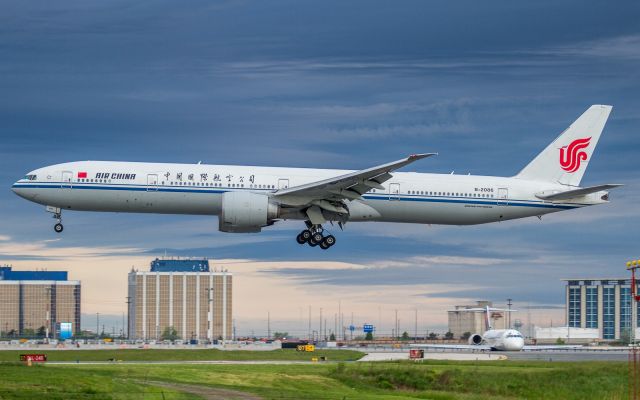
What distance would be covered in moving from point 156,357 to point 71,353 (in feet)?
27.4

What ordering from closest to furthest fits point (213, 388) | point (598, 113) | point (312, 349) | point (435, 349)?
point (213, 388)
point (598, 113)
point (312, 349)
point (435, 349)

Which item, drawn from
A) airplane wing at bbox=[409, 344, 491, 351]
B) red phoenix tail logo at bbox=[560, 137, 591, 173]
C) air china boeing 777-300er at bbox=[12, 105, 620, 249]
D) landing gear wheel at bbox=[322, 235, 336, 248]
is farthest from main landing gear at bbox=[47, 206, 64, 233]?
airplane wing at bbox=[409, 344, 491, 351]

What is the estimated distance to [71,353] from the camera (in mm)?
82250

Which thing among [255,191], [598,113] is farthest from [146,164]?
[598,113]

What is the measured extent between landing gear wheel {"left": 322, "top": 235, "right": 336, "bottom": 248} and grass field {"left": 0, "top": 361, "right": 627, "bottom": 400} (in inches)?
321

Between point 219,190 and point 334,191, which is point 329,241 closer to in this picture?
point 334,191

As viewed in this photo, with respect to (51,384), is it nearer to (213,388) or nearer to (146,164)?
(213,388)

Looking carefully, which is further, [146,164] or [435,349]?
[435,349]

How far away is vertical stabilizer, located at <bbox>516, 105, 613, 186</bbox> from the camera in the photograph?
7469cm

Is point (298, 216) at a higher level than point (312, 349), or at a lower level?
higher

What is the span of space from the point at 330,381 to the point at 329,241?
40.6 ft

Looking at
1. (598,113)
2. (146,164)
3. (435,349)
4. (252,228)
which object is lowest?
(435,349)

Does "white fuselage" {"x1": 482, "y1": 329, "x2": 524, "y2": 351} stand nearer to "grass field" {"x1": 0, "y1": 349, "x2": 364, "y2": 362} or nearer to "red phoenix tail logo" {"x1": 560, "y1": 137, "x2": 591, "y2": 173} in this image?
"grass field" {"x1": 0, "y1": 349, "x2": 364, "y2": 362}

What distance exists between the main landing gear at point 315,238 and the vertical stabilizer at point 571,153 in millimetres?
16249
